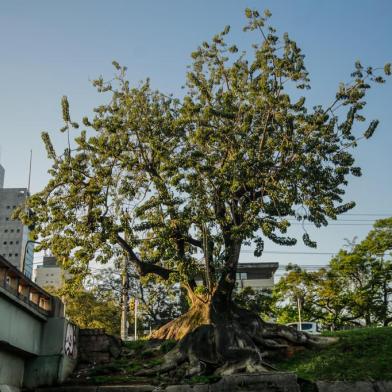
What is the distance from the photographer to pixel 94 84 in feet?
90.0

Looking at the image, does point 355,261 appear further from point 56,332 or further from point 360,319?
point 56,332

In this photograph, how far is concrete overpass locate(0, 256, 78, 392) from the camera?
61.8 feet

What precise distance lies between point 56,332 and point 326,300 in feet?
106

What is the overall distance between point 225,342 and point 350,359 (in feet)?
17.8

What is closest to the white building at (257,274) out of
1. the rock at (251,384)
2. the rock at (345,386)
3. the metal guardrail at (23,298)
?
the metal guardrail at (23,298)

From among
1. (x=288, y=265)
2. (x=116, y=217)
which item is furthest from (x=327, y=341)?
(x=288, y=265)

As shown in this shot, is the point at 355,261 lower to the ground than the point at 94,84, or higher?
lower

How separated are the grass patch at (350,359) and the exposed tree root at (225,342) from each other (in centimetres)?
90

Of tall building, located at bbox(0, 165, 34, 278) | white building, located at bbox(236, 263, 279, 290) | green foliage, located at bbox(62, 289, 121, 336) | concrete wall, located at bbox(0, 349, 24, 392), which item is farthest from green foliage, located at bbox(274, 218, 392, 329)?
tall building, located at bbox(0, 165, 34, 278)

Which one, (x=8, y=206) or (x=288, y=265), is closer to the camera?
(x=288, y=265)

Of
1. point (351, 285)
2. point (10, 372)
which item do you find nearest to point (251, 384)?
point (10, 372)

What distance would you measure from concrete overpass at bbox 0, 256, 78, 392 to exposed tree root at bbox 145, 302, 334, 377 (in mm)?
4078

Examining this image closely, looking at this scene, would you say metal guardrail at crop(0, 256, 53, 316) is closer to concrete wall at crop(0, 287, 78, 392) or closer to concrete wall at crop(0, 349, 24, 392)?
concrete wall at crop(0, 287, 78, 392)

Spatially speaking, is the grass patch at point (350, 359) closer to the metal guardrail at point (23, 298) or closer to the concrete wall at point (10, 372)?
the metal guardrail at point (23, 298)
